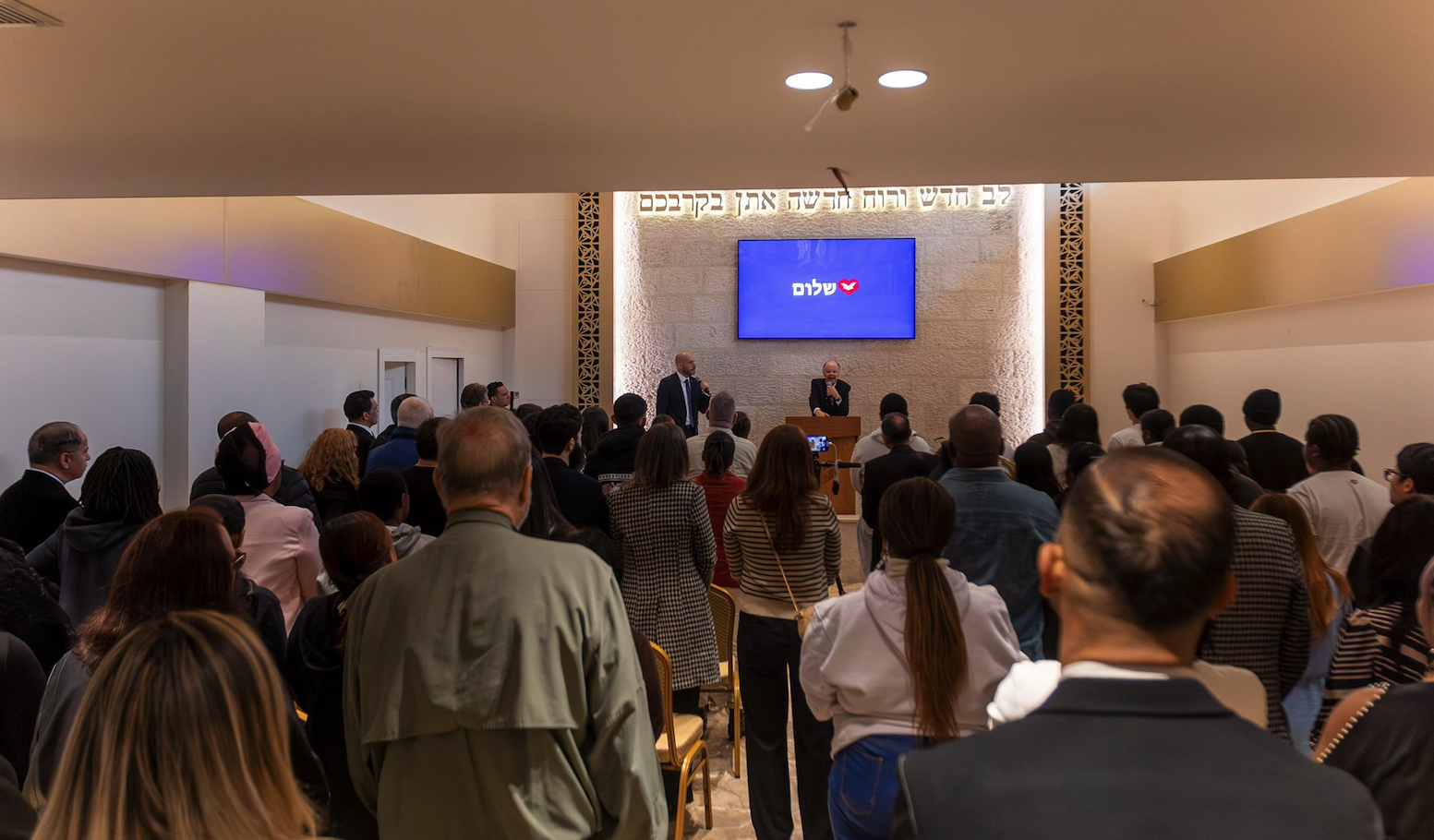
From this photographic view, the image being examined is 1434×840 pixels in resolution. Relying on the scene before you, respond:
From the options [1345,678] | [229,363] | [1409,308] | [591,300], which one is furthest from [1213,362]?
[229,363]

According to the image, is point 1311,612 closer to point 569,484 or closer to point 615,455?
point 569,484

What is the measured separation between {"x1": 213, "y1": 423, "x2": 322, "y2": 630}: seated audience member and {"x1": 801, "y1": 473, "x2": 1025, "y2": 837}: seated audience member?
1.85 m

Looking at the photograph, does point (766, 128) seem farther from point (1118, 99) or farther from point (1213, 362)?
point (1213, 362)

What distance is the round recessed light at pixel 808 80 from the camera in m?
3.61

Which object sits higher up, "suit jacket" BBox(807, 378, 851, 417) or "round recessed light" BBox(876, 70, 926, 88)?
"round recessed light" BBox(876, 70, 926, 88)

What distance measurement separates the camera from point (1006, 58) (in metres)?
3.43

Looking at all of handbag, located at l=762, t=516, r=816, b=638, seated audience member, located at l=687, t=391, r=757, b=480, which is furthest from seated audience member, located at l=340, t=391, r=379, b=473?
handbag, located at l=762, t=516, r=816, b=638

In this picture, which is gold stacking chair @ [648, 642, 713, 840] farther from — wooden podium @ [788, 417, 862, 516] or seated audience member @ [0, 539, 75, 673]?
wooden podium @ [788, 417, 862, 516]

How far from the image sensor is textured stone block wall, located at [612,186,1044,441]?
1052 cm

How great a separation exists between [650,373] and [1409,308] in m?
7.03

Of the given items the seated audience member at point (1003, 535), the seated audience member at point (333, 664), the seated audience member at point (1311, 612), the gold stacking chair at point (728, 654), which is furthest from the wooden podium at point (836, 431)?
the seated audience member at point (333, 664)

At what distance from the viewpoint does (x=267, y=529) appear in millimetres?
3207

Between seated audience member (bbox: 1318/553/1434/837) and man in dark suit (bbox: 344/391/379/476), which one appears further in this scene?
man in dark suit (bbox: 344/391/379/476)

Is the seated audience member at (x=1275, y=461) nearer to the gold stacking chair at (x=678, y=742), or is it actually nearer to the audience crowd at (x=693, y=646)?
the audience crowd at (x=693, y=646)
